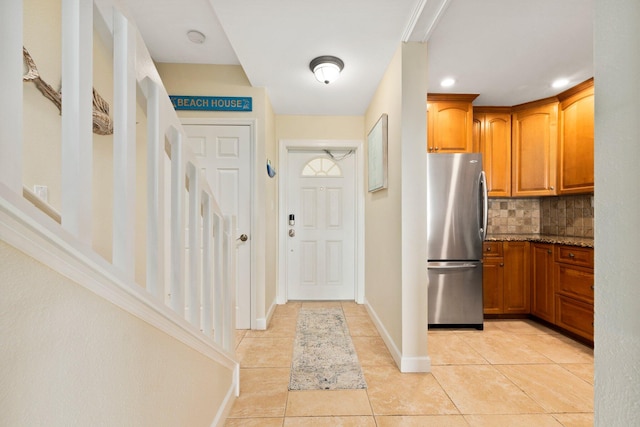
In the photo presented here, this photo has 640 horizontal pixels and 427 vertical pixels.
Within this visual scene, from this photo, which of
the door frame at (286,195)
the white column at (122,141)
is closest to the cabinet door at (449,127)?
the door frame at (286,195)

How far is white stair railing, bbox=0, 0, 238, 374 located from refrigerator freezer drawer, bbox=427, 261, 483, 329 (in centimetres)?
225

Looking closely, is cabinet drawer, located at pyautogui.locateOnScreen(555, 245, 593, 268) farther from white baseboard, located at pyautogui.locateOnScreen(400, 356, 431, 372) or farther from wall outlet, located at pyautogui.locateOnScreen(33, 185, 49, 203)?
wall outlet, located at pyautogui.locateOnScreen(33, 185, 49, 203)

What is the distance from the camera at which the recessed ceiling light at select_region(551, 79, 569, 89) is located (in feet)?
8.75

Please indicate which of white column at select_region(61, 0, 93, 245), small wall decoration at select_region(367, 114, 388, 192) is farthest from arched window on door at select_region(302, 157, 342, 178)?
white column at select_region(61, 0, 93, 245)

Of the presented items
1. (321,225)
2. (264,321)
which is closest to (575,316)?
(321,225)

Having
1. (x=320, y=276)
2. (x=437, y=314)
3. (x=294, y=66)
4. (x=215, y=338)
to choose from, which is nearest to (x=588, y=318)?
(x=437, y=314)

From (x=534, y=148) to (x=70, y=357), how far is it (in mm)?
3857

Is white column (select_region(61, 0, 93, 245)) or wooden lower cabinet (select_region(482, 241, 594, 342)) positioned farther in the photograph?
wooden lower cabinet (select_region(482, 241, 594, 342))

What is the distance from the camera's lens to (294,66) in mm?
2436

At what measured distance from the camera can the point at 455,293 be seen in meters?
2.78

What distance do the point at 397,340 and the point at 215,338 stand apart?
52.7 inches

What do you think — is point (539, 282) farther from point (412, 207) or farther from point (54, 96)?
point (54, 96)

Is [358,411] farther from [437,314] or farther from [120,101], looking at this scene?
[120,101]

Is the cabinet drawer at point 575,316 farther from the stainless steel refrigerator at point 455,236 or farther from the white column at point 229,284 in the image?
the white column at point 229,284
